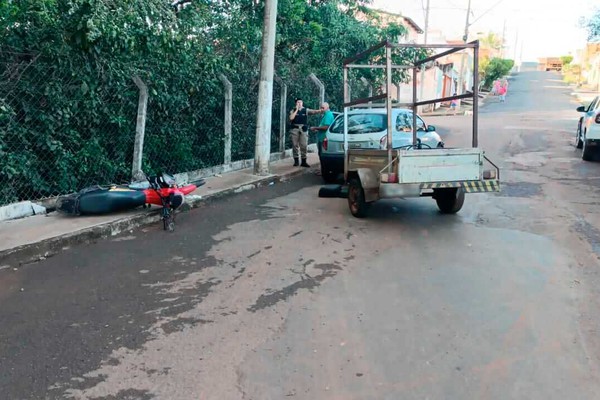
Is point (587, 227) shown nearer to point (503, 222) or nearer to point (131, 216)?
point (503, 222)

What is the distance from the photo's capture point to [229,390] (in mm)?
3318

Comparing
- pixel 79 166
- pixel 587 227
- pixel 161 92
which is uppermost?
pixel 161 92

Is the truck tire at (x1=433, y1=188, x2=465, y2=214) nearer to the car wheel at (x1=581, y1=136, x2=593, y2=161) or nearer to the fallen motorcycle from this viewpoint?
the fallen motorcycle

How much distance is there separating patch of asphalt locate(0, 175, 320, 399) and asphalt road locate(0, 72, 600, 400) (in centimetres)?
2

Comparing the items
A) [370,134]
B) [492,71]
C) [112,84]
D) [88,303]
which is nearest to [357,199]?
[370,134]

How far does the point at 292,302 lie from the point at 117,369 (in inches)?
64.5

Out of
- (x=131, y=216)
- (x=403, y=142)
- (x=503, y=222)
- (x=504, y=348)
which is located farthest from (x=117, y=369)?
(x=403, y=142)

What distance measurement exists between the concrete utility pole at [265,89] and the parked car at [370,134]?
123cm

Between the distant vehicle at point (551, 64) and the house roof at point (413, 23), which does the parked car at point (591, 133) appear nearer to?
the house roof at point (413, 23)

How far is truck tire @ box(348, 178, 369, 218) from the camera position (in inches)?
306

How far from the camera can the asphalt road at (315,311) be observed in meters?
3.41

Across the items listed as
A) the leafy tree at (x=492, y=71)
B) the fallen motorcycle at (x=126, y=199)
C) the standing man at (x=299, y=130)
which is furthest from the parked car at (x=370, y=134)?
the leafy tree at (x=492, y=71)

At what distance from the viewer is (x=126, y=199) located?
7.34 m

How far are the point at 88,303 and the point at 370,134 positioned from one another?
6.83 m
